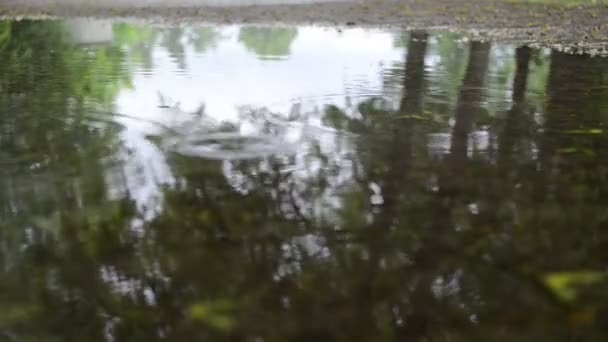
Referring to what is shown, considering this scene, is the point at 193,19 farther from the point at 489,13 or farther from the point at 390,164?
the point at 390,164

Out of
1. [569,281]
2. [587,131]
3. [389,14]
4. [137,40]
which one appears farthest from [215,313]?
[389,14]

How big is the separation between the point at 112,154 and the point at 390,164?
1.43 meters

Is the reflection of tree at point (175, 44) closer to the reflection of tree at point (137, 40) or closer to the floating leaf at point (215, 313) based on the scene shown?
the reflection of tree at point (137, 40)

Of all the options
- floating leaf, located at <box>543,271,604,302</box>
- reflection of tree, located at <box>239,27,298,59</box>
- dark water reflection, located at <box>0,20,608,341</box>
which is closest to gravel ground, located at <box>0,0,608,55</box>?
reflection of tree, located at <box>239,27,298,59</box>

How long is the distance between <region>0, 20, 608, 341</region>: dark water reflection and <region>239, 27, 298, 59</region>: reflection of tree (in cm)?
195

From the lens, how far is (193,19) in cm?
1181

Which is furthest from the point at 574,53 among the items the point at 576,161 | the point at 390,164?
the point at 390,164

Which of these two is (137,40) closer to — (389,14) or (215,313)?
(389,14)

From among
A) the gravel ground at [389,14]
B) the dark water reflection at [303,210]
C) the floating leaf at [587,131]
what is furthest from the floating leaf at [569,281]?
the gravel ground at [389,14]

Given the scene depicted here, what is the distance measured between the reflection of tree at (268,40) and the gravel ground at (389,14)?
1.18m

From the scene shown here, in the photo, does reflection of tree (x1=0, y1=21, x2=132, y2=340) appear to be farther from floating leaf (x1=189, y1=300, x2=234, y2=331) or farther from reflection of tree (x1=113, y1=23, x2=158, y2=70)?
reflection of tree (x1=113, y1=23, x2=158, y2=70)

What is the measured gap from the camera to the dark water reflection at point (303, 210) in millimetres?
2146

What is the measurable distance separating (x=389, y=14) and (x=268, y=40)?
14.3 ft

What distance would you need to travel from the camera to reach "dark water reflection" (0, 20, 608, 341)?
2146mm
